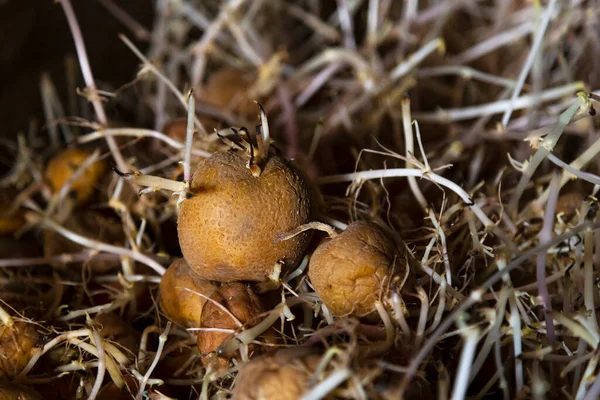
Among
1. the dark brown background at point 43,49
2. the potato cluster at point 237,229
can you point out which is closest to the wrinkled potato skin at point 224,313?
the potato cluster at point 237,229

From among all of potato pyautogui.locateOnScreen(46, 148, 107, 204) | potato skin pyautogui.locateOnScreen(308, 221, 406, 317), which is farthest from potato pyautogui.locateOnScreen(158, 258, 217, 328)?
potato pyautogui.locateOnScreen(46, 148, 107, 204)

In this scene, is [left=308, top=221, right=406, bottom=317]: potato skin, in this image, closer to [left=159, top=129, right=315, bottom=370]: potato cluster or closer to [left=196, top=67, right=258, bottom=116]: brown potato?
[left=159, top=129, right=315, bottom=370]: potato cluster

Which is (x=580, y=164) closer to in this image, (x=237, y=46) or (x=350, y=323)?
(x=350, y=323)

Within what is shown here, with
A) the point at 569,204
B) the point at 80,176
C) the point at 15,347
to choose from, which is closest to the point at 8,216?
the point at 80,176

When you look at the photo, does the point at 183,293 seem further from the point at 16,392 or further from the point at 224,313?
the point at 16,392

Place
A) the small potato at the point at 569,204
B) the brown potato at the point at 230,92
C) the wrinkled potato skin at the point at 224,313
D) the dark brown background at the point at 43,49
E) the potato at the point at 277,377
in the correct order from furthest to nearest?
1. the dark brown background at the point at 43,49
2. the brown potato at the point at 230,92
3. the small potato at the point at 569,204
4. the wrinkled potato skin at the point at 224,313
5. the potato at the point at 277,377

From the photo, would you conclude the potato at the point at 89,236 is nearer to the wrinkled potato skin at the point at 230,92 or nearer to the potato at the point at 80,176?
the potato at the point at 80,176

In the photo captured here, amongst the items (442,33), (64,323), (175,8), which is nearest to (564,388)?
(64,323)
